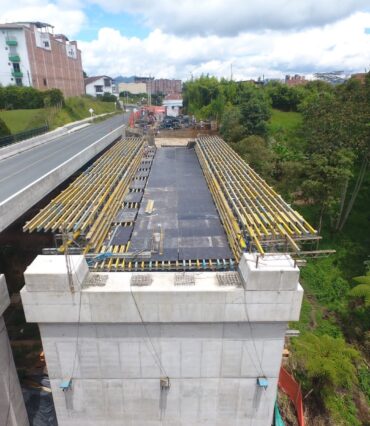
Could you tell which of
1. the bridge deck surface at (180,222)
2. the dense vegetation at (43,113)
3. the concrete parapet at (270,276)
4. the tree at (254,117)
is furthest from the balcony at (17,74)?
the concrete parapet at (270,276)

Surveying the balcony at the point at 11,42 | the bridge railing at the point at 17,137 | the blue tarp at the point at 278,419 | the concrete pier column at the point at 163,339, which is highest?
the balcony at the point at 11,42

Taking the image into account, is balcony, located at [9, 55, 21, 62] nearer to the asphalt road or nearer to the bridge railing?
the bridge railing

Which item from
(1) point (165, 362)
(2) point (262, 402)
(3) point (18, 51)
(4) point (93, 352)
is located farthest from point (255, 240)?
(3) point (18, 51)

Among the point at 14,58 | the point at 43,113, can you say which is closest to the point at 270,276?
the point at 43,113

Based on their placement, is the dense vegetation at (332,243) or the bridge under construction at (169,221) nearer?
the bridge under construction at (169,221)

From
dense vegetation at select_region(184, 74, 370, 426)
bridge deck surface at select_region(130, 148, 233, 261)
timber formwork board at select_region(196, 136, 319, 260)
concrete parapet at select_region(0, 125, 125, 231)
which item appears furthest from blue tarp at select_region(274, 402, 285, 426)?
concrete parapet at select_region(0, 125, 125, 231)

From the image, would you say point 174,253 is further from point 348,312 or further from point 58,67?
point 58,67

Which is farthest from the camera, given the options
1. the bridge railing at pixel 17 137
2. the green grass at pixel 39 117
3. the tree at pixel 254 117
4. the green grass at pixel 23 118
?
the green grass at pixel 39 117

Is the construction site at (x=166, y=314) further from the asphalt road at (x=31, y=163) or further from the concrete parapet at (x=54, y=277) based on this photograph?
the asphalt road at (x=31, y=163)

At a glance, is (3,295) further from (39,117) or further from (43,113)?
(43,113)
